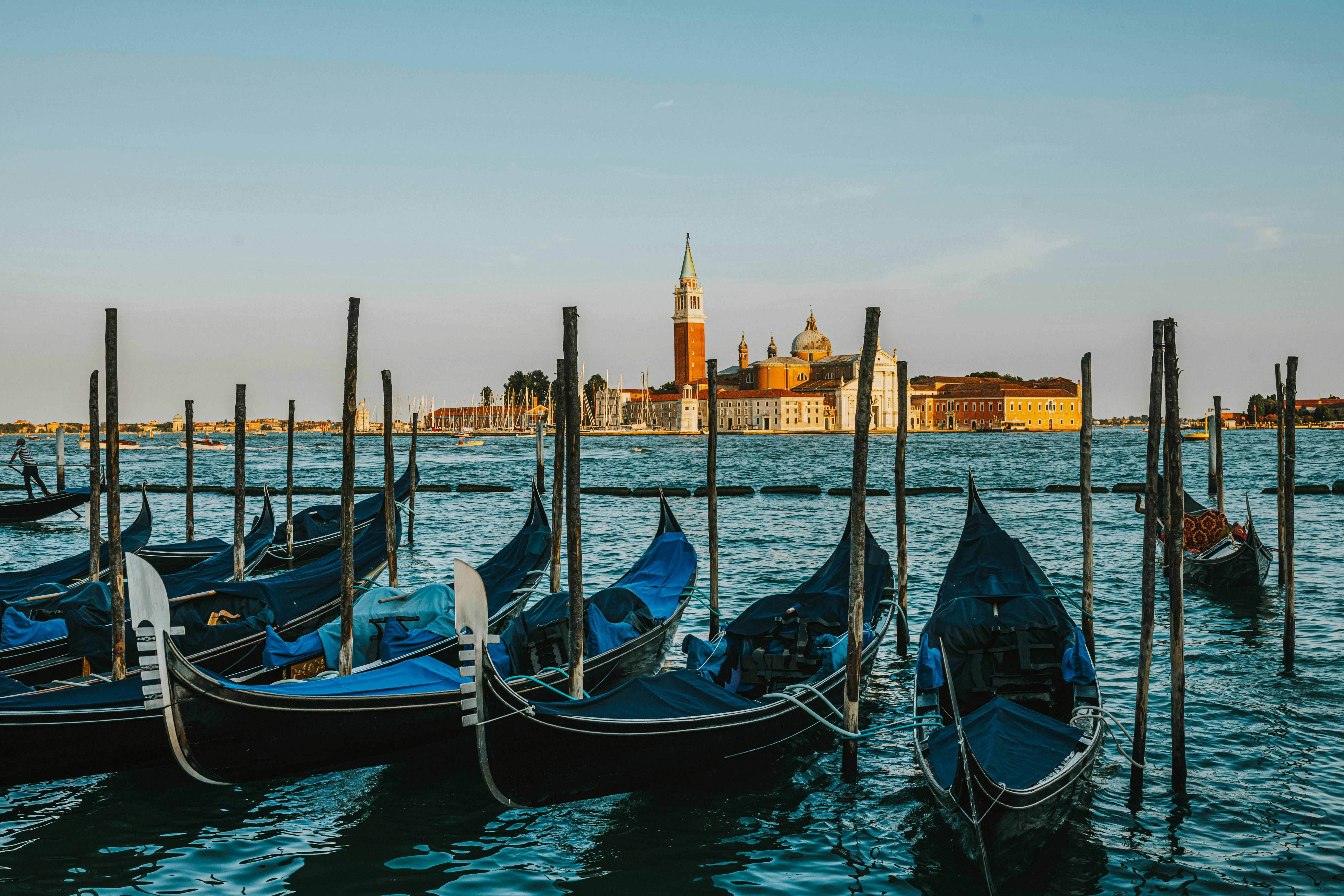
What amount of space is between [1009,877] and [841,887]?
0.69 metres

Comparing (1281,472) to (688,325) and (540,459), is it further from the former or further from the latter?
(688,325)

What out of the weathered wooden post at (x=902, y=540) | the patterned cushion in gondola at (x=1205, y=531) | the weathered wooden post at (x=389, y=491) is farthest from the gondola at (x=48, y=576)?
the patterned cushion in gondola at (x=1205, y=531)

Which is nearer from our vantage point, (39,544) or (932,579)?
(932,579)

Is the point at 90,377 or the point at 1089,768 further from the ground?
the point at 90,377

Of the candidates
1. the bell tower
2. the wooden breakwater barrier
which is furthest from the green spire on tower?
the wooden breakwater barrier

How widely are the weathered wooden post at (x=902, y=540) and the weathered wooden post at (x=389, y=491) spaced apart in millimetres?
4826

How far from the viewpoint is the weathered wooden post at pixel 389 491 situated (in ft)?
33.9

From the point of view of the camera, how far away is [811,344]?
99688mm

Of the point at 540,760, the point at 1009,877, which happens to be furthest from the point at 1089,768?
the point at 540,760

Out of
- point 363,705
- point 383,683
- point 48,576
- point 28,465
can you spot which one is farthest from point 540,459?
point 28,465

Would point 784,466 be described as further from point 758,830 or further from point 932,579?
point 758,830

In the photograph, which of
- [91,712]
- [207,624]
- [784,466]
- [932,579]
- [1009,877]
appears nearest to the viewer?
[1009,877]

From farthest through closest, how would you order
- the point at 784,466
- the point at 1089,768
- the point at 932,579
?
the point at 784,466 < the point at 932,579 < the point at 1089,768

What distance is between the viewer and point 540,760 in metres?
4.77
